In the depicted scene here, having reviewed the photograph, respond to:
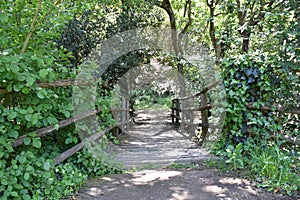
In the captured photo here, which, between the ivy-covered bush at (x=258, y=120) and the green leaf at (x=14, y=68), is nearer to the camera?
the green leaf at (x=14, y=68)

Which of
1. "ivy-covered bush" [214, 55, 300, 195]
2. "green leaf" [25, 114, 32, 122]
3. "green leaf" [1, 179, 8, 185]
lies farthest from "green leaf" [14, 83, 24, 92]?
"ivy-covered bush" [214, 55, 300, 195]

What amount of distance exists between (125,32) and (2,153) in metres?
4.57

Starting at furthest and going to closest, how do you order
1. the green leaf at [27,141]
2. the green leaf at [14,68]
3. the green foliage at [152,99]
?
1. the green foliage at [152,99]
2. the green leaf at [27,141]
3. the green leaf at [14,68]

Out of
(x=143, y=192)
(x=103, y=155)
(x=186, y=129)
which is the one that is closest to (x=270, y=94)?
(x=143, y=192)

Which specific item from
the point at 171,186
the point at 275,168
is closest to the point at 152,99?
the point at 171,186

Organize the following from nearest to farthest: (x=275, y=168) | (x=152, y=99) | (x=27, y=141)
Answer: (x=27, y=141), (x=275, y=168), (x=152, y=99)

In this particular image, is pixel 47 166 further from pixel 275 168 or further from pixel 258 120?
pixel 258 120

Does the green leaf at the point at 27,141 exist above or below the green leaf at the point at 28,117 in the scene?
below

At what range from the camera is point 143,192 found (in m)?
2.26

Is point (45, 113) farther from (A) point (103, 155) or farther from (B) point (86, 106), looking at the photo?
(A) point (103, 155)

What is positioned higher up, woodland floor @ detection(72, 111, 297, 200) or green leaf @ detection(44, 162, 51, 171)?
green leaf @ detection(44, 162, 51, 171)

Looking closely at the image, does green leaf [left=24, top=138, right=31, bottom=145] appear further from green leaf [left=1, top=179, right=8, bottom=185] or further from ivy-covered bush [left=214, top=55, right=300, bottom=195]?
ivy-covered bush [left=214, top=55, right=300, bottom=195]

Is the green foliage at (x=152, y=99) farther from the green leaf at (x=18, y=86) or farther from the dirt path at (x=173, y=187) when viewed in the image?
the green leaf at (x=18, y=86)

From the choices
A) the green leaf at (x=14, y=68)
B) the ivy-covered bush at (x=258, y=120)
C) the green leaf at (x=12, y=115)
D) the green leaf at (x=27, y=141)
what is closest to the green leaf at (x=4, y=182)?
the green leaf at (x=27, y=141)
